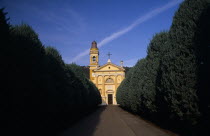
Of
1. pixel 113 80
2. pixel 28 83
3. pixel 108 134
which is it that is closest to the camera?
pixel 28 83

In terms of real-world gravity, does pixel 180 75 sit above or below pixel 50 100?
above

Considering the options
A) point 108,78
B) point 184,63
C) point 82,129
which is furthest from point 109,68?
point 184,63

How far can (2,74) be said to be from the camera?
4.68 metres

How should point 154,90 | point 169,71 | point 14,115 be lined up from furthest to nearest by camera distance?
point 154,90
point 169,71
point 14,115

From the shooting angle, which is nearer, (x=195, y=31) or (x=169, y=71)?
(x=195, y=31)

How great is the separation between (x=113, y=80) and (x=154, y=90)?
49470mm

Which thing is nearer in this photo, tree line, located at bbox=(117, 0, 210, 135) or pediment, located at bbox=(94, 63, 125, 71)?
tree line, located at bbox=(117, 0, 210, 135)

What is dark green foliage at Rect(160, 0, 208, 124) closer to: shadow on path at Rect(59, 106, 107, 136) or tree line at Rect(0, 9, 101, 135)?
shadow on path at Rect(59, 106, 107, 136)

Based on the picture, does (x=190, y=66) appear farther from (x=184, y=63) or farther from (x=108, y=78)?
(x=108, y=78)

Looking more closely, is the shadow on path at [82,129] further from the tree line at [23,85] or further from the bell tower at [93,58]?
the bell tower at [93,58]

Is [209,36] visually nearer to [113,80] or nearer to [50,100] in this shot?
[50,100]

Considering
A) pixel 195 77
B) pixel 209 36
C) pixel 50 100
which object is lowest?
pixel 50 100

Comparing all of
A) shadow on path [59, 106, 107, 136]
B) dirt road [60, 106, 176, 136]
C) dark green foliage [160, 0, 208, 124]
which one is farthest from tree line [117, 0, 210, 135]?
shadow on path [59, 106, 107, 136]

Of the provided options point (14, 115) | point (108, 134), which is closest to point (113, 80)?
point (108, 134)
